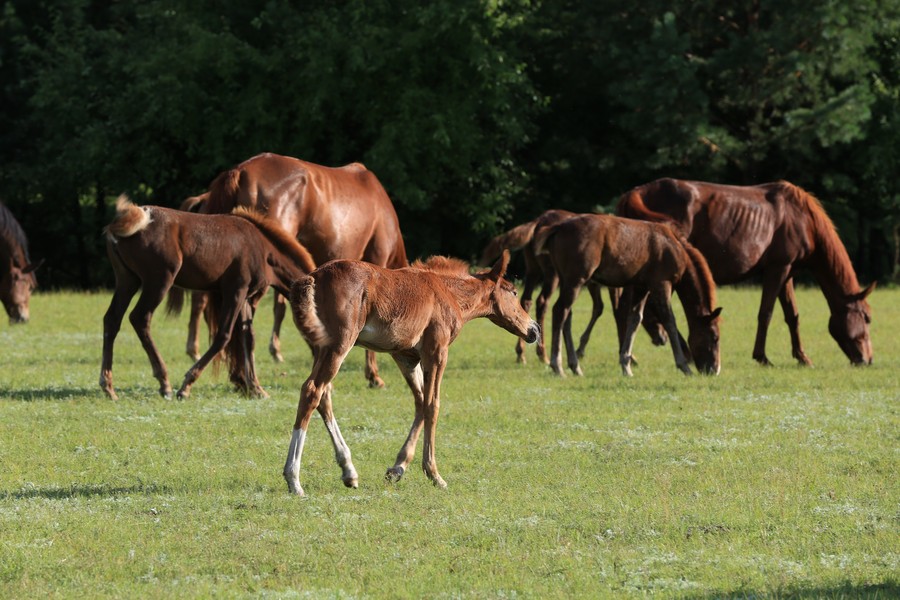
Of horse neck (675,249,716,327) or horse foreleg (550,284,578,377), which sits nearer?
horse foreleg (550,284,578,377)

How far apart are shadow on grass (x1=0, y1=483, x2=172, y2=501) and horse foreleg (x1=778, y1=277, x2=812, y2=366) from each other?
10.1 metres

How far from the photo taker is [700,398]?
13250 mm

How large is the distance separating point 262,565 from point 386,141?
2654cm

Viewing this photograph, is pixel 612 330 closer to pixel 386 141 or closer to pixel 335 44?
pixel 386 141

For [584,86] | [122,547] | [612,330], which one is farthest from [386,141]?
[122,547]

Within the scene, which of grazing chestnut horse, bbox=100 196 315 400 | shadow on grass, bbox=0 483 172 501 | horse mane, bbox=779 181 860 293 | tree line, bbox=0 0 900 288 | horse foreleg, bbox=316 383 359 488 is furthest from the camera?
tree line, bbox=0 0 900 288

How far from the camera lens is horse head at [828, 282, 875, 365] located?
54.6ft

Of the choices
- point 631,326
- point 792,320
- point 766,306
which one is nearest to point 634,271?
point 631,326

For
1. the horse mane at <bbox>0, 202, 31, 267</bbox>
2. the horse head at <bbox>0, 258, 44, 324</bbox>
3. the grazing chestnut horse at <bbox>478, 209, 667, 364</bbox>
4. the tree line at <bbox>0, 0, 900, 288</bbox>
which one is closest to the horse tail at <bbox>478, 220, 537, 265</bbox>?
the grazing chestnut horse at <bbox>478, 209, 667, 364</bbox>

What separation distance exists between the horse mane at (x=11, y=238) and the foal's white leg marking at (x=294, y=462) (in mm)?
16367

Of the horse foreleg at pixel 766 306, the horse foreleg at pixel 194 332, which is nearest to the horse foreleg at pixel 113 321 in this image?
the horse foreleg at pixel 194 332

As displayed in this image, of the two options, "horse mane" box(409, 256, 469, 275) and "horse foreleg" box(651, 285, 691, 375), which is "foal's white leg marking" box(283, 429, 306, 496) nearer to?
"horse mane" box(409, 256, 469, 275)

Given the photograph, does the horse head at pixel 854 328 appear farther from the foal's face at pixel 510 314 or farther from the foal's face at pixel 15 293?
the foal's face at pixel 15 293

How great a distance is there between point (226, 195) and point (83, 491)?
236 inches
